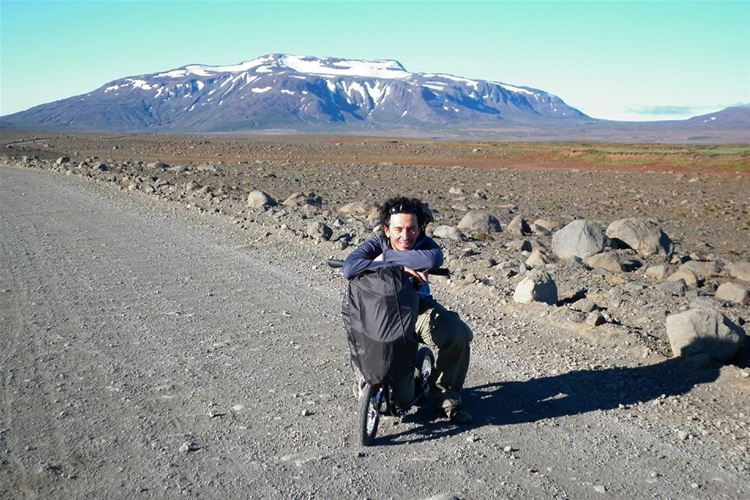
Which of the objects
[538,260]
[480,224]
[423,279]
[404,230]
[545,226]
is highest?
[404,230]

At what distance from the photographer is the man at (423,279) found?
16.3 feet

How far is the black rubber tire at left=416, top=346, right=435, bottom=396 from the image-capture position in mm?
5316

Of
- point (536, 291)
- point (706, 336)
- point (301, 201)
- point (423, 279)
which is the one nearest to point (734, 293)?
point (536, 291)

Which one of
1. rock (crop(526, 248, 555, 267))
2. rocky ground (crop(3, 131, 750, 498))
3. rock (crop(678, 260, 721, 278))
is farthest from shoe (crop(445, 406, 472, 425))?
rock (crop(678, 260, 721, 278))

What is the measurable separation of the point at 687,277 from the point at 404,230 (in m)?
7.26

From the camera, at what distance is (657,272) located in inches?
442

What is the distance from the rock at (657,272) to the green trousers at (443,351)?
6.72 meters

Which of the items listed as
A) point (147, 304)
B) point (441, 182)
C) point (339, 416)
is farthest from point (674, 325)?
point (441, 182)

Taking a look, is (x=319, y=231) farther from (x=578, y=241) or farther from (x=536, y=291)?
(x=536, y=291)

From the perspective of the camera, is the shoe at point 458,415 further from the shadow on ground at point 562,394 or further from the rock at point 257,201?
the rock at point 257,201

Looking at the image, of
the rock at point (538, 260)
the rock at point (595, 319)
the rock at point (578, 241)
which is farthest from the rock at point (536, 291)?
the rock at point (578, 241)

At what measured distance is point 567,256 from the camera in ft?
41.0

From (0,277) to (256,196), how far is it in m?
7.61

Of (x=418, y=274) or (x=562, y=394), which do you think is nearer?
(x=418, y=274)
